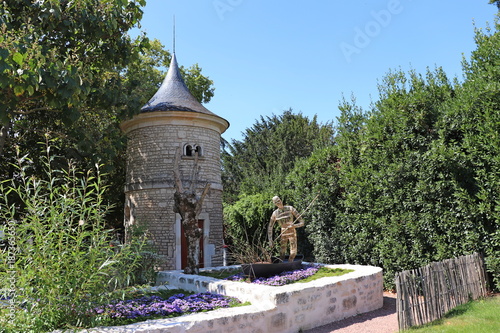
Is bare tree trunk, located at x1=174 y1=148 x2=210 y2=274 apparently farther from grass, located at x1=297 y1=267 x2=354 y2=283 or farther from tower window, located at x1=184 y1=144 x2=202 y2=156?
tower window, located at x1=184 y1=144 x2=202 y2=156

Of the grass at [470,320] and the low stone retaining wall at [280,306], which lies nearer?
the low stone retaining wall at [280,306]

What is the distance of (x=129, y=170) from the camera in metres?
15.4

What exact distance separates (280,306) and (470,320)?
120 inches

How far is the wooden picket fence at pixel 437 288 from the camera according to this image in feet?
19.1

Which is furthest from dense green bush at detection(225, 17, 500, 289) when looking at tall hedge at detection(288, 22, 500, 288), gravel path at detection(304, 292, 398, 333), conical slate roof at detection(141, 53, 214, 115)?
conical slate roof at detection(141, 53, 214, 115)

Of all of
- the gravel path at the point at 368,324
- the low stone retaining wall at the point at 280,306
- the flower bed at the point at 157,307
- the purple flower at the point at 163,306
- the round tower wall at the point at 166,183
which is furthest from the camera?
the round tower wall at the point at 166,183

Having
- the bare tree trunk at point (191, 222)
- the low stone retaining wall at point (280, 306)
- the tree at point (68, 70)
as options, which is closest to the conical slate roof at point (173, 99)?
the tree at point (68, 70)

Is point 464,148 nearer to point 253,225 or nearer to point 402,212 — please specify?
point 402,212

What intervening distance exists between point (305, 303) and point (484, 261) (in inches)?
160

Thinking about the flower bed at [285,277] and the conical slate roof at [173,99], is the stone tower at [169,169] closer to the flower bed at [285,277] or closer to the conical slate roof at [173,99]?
the conical slate roof at [173,99]

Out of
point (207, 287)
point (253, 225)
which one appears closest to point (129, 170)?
point (253, 225)

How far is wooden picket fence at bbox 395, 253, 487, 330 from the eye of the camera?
5.84 m

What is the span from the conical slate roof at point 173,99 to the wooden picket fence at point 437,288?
34.7ft

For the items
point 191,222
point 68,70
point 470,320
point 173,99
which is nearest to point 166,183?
point 173,99
